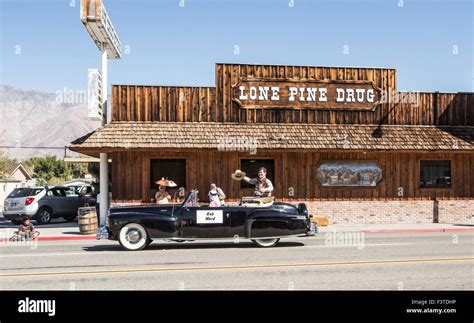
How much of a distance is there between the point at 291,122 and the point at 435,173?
250 inches

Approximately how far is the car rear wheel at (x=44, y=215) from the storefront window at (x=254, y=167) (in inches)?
347

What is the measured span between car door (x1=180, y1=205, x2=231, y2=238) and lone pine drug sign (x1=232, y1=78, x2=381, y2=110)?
Result: 347 inches

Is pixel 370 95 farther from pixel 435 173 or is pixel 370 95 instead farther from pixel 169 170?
pixel 169 170

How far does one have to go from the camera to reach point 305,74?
21656mm

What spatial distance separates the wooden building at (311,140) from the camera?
1992 centimetres

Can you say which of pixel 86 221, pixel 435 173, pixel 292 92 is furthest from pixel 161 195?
pixel 435 173

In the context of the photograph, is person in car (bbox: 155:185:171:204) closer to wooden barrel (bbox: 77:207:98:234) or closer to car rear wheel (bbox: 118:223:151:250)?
wooden barrel (bbox: 77:207:98:234)

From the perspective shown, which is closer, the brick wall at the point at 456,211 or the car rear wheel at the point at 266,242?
the car rear wheel at the point at 266,242

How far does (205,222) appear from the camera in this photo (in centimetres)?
1298

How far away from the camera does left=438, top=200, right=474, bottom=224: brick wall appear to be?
21562mm

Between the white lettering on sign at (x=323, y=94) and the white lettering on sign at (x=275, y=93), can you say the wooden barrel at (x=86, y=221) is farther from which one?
the white lettering on sign at (x=323, y=94)

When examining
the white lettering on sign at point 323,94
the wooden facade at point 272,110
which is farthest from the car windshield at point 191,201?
the white lettering on sign at point 323,94
